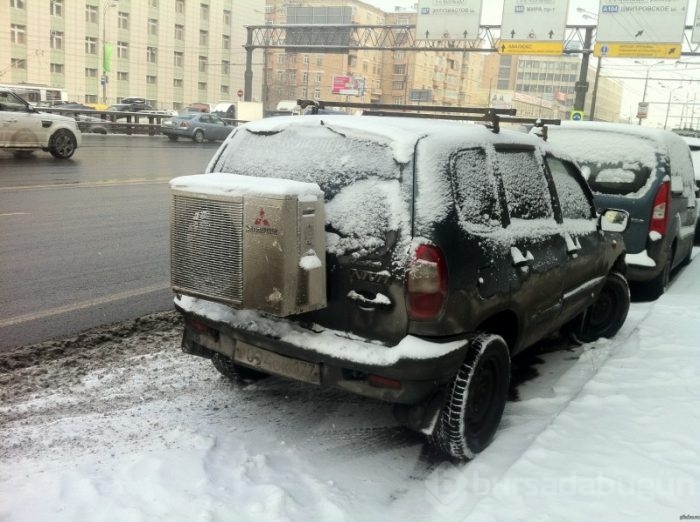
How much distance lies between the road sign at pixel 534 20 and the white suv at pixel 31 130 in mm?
19007

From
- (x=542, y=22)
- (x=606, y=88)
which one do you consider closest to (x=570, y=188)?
(x=542, y=22)

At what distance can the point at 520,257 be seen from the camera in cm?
373

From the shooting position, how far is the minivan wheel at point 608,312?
5.61 m

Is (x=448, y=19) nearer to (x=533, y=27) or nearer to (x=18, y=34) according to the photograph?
(x=533, y=27)

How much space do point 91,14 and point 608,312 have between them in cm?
7060

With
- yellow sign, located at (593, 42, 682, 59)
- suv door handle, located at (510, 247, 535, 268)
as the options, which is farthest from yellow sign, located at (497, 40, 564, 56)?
suv door handle, located at (510, 247, 535, 268)

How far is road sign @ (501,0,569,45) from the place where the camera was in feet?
91.5

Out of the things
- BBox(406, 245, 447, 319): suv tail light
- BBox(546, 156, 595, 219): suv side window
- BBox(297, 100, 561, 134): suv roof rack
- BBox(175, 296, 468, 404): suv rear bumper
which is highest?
Answer: BBox(297, 100, 561, 134): suv roof rack

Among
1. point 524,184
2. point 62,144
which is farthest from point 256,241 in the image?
point 62,144

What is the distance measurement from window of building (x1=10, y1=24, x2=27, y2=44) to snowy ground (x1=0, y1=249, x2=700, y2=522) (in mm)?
65806

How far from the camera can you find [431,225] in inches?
124

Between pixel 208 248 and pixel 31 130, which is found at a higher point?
pixel 208 248

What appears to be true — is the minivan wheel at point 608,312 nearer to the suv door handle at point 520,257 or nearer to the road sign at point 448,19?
the suv door handle at point 520,257

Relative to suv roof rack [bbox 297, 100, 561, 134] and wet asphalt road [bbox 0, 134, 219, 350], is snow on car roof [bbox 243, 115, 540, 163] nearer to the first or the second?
suv roof rack [bbox 297, 100, 561, 134]
